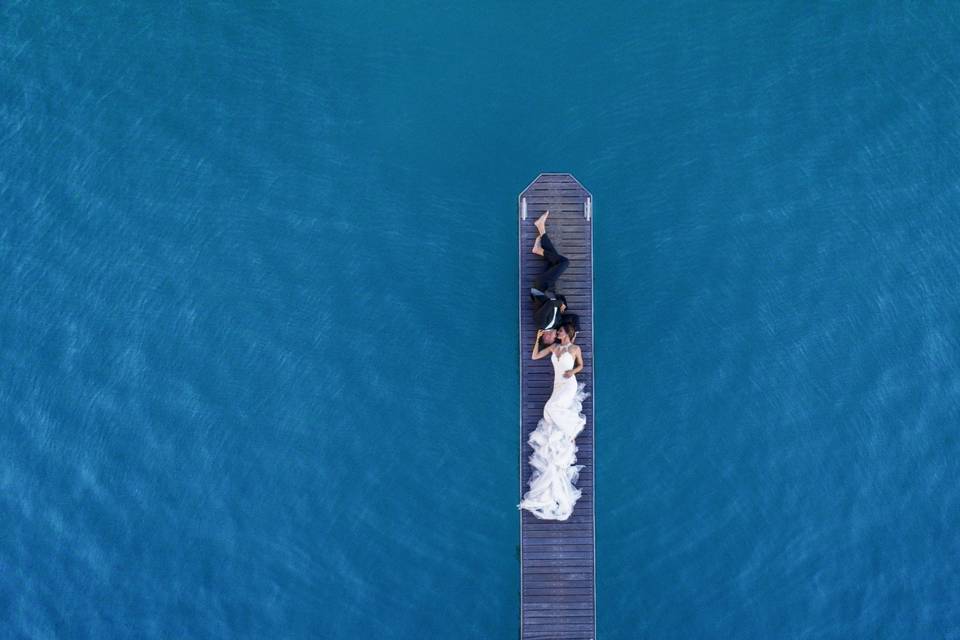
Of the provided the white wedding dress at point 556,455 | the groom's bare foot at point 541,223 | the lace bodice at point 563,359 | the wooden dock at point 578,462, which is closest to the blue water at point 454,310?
the wooden dock at point 578,462

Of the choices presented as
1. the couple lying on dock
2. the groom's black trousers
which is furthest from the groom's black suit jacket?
the groom's black trousers

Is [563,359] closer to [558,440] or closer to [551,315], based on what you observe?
[551,315]

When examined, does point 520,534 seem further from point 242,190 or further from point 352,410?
point 242,190

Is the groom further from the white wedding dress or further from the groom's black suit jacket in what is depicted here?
the white wedding dress

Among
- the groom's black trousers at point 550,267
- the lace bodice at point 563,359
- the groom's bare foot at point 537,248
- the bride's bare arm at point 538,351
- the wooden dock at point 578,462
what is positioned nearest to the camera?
the lace bodice at point 563,359

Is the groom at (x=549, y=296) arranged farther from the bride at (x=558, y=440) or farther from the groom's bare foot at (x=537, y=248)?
the bride at (x=558, y=440)

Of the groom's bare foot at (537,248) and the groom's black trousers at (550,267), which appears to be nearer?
the groom's black trousers at (550,267)

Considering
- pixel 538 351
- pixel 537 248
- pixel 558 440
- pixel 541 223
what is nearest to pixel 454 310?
pixel 538 351

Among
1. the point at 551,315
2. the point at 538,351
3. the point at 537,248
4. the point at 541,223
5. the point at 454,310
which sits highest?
the point at 541,223

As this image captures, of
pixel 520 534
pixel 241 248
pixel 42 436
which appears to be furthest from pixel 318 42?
pixel 520 534
